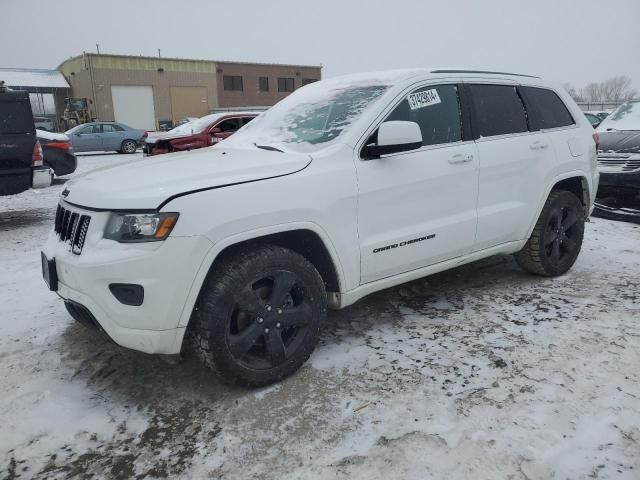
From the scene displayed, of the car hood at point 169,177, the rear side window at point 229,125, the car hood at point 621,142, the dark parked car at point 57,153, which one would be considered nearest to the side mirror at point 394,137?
the car hood at point 169,177

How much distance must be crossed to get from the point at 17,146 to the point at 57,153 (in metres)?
2.00

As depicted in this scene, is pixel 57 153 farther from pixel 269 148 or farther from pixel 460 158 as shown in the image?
pixel 460 158

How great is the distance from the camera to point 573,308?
3795mm

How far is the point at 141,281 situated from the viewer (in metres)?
2.38

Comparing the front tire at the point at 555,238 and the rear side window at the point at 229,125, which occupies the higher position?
the rear side window at the point at 229,125

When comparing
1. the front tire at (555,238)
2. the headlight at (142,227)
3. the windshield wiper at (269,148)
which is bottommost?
the front tire at (555,238)

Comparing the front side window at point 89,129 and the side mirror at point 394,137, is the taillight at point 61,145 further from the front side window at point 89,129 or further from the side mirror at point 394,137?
the front side window at point 89,129

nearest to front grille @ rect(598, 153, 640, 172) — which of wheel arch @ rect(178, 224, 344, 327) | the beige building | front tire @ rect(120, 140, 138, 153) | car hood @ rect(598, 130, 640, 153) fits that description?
car hood @ rect(598, 130, 640, 153)

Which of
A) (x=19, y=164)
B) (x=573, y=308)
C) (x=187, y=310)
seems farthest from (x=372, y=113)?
(x=19, y=164)

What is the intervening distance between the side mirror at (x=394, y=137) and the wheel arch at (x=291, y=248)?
0.63m

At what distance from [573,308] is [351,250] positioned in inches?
76.9

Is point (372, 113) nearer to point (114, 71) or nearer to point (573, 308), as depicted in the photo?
point (573, 308)

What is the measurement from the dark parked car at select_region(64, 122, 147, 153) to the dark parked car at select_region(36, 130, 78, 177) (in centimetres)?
1257

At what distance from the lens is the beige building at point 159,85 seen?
39.6m
